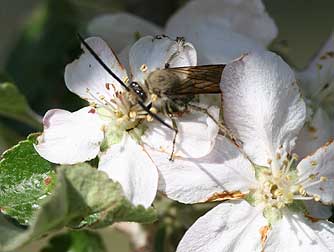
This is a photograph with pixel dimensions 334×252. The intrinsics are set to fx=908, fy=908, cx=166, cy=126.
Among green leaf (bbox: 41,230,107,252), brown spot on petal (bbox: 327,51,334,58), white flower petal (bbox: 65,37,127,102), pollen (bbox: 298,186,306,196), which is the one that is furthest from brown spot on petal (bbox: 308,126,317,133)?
green leaf (bbox: 41,230,107,252)

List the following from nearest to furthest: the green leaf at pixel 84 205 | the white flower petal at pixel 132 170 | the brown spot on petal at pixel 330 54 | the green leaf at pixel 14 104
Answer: the green leaf at pixel 84 205
the white flower petal at pixel 132 170
the green leaf at pixel 14 104
the brown spot on petal at pixel 330 54

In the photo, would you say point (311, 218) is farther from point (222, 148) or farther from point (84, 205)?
point (84, 205)

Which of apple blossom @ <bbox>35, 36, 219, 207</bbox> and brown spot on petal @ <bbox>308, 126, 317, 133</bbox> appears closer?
apple blossom @ <bbox>35, 36, 219, 207</bbox>

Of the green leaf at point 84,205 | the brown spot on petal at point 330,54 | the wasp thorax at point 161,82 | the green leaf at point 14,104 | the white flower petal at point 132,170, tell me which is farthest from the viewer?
the brown spot on petal at point 330,54

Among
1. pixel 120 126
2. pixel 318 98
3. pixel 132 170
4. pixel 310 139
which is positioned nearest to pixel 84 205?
pixel 132 170

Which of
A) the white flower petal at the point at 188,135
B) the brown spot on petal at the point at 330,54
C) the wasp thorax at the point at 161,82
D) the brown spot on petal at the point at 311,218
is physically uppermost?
the wasp thorax at the point at 161,82

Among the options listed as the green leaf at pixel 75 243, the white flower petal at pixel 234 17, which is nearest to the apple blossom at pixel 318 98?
the white flower petal at pixel 234 17

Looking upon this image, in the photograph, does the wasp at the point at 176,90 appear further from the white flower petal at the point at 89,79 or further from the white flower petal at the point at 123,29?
the white flower petal at the point at 123,29

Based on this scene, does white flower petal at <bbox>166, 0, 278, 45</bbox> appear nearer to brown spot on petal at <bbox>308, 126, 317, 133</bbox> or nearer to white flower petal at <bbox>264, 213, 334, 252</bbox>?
brown spot on petal at <bbox>308, 126, 317, 133</bbox>

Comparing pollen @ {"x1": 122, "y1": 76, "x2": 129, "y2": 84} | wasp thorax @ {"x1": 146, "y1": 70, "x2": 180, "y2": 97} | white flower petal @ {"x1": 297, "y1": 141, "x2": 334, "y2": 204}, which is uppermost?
wasp thorax @ {"x1": 146, "y1": 70, "x2": 180, "y2": 97}
